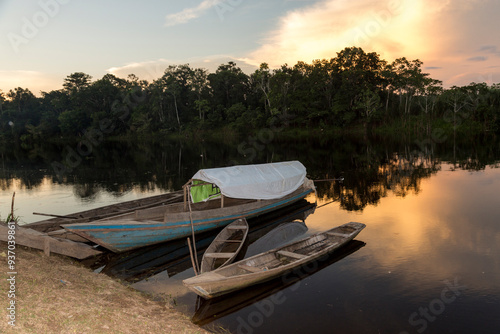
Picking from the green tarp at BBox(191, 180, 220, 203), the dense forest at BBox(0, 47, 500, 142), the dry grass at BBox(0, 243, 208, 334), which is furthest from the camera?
the dense forest at BBox(0, 47, 500, 142)

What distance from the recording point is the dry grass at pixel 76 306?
7160 mm

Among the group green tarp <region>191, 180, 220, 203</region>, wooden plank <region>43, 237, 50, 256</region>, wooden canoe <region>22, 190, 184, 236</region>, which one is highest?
green tarp <region>191, 180, 220, 203</region>

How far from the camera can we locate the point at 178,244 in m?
16.0

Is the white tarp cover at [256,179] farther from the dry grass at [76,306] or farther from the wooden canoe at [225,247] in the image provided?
the dry grass at [76,306]

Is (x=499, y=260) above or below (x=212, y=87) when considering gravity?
below

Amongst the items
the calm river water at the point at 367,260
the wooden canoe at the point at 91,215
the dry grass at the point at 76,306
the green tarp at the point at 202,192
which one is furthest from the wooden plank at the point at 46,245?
the green tarp at the point at 202,192

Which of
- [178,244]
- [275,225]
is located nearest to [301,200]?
[275,225]

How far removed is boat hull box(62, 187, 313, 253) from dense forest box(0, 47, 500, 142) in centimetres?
6513

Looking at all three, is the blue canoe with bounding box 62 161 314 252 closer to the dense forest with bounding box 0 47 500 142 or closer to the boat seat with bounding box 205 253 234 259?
the boat seat with bounding box 205 253 234 259

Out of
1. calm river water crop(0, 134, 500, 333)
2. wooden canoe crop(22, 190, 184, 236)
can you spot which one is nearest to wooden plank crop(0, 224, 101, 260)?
calm river water crop(0, 134, 500, 333)

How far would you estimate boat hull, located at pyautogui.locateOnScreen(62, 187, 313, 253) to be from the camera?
13.5 m

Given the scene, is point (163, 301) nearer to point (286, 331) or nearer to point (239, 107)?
point (286, 331)

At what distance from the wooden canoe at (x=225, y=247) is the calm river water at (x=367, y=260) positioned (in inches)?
A: 38.4

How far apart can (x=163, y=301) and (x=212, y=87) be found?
317 ft
